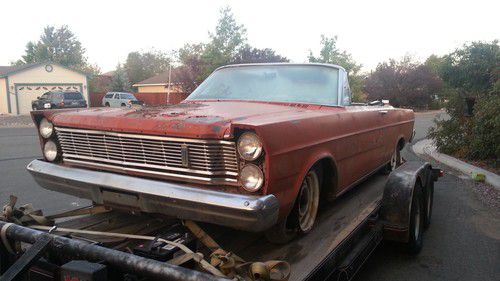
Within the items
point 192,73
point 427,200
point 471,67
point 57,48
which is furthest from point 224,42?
point 57,48

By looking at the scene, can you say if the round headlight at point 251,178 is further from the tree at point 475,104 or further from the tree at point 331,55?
the tree at point 331,55

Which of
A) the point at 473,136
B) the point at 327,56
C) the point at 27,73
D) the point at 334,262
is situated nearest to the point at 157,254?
the point at 334,262

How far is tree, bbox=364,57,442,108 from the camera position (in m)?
40.9

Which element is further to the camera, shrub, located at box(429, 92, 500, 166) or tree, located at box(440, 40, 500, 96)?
tree, located at box(440, 40, 500, 96)

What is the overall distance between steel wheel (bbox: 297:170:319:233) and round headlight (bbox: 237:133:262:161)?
2.45 feet

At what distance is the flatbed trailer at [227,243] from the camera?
83.1 inches

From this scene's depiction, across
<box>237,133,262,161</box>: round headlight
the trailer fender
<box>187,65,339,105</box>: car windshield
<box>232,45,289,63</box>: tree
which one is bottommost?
the trailer fender

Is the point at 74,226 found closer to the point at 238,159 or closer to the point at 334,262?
the point at 238,159

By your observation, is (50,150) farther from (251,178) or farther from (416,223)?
(416,223)

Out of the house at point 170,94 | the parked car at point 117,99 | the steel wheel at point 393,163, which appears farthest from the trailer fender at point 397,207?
the parked car at point 117,99

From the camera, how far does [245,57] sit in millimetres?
29797

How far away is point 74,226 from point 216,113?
1.40m

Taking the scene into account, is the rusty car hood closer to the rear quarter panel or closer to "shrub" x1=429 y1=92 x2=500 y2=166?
the rear quarter panel

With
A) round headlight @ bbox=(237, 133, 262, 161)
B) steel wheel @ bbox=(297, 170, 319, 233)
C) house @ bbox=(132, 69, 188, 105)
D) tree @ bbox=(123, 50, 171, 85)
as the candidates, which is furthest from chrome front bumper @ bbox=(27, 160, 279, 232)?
tree @ bbox=(123, 50, 171, 85)
